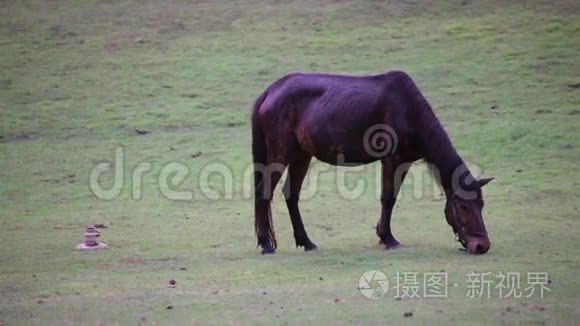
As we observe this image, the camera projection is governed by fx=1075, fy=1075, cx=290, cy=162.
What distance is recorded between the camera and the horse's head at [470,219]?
12.6 meters

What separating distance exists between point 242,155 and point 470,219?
30.7ft

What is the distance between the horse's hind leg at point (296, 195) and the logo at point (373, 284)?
2.26 m

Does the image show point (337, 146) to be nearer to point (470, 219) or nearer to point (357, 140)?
point (357, 140)

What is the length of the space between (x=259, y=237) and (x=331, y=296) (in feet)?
10.5

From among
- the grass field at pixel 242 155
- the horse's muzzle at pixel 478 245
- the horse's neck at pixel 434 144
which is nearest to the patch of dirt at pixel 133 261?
the grass field at pixel 242 155

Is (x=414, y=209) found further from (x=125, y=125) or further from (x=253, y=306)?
(x=125, y=125)

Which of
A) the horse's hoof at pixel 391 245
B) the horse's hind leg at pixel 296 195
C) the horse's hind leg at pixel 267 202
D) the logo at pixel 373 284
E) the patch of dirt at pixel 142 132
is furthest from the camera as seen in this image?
the patch of dirt at pixel 142 132

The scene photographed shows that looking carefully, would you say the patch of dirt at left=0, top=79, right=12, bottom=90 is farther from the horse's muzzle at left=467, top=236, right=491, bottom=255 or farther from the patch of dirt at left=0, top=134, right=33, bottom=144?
the horse's muzzle at left=467, top=236, right=491, bottom=255

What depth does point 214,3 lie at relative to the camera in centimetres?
3134

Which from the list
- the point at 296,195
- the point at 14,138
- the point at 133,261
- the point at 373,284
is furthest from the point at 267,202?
the point at 14,138

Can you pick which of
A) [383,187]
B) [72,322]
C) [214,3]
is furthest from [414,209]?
[214,3]

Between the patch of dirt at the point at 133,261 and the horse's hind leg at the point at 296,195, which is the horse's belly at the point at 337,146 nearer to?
the horse's hind leg at the point at 296,195

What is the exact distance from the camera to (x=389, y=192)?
1340cm

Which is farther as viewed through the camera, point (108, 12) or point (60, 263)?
point (108, 12)
